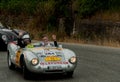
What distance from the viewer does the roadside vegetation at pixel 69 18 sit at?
2733 centimetres

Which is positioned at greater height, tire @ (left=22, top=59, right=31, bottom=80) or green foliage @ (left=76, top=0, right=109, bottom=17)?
green foliage @ (left=76, top=0, right=109, bottom=17)

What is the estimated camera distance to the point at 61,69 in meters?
11.5

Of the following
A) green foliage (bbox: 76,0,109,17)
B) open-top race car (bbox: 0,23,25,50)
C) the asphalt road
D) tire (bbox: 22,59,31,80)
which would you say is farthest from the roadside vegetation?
tire (bbox: 22,59,31,80)

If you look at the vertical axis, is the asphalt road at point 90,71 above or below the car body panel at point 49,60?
below

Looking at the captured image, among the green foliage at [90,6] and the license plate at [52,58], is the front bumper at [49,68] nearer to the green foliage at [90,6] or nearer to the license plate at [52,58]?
the license plate at [52,58]

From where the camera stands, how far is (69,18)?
33.1 metres

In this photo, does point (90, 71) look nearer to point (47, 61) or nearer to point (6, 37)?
point (47, 61)

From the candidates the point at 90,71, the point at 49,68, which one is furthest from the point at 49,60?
the point at 90,71

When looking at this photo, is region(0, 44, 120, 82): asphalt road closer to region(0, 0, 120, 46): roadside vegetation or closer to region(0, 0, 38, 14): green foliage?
region(0, 0, 120, 46): roadside vegetation

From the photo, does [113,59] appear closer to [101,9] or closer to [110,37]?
[110,37]

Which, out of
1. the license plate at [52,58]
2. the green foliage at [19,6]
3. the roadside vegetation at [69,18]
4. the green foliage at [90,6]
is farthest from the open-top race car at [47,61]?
the green foliage at [19,6]

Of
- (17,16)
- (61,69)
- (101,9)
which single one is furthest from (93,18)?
(61,69)

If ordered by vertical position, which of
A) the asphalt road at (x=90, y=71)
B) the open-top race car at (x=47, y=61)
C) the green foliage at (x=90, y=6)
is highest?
the green foliage at (x=90, y=6)

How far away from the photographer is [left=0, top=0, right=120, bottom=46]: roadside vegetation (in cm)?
2733
